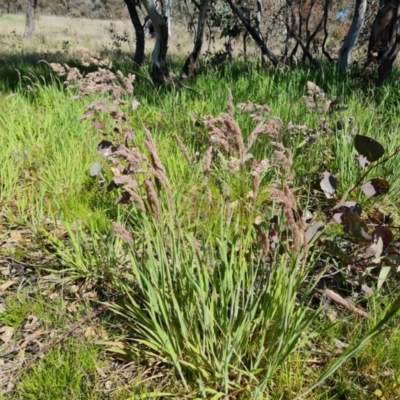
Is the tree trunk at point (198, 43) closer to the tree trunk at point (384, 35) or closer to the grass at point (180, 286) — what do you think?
the tree trunk at point (384, 35)

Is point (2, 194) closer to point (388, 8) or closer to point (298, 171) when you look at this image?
point (298, 171)

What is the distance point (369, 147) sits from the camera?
4.57ft

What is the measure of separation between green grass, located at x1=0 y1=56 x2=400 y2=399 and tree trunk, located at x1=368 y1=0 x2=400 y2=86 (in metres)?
1.55

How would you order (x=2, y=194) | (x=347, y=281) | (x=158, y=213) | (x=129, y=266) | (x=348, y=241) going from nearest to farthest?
(x=158, y=213), (x=347, y=281), (x=129, y=266), (x=348, y=241), (x=2, y=194)

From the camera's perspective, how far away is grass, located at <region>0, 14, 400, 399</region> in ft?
4.02

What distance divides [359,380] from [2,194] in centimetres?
208

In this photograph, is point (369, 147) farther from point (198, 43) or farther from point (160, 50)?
point (198, 43)

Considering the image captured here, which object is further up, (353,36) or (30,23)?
(30,23)

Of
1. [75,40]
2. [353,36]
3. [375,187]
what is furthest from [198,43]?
[75,40]

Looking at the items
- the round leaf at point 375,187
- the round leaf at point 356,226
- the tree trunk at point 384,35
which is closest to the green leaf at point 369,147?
the round leaf at point 375,187

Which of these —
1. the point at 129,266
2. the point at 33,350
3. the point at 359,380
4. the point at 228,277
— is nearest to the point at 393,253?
the point at 359,380

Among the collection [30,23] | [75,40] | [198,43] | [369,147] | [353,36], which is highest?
[30,23]

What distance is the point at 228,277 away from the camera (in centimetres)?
129

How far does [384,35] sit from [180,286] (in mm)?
4651
